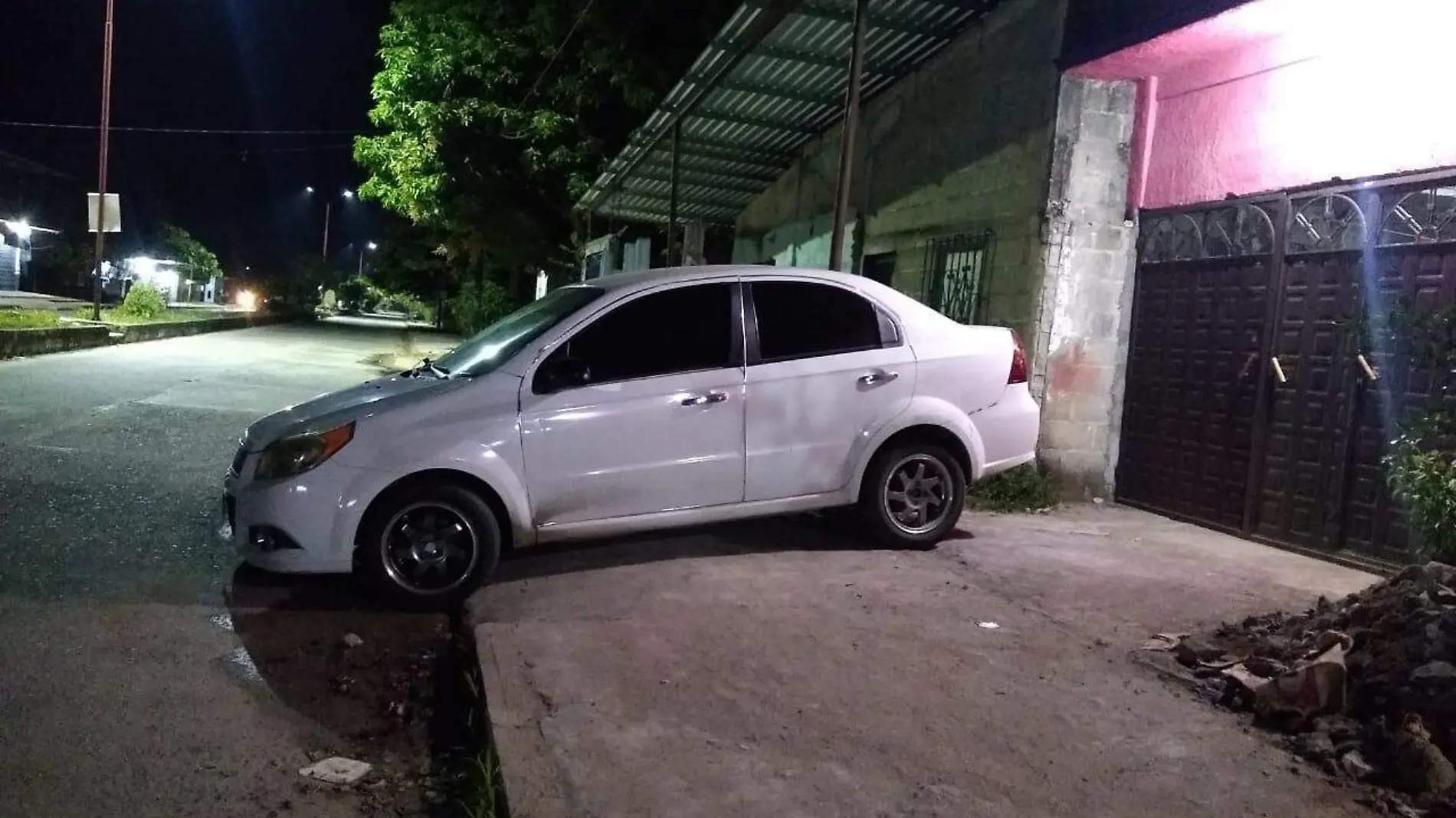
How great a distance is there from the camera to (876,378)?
613cm

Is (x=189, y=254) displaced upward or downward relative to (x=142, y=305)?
upward

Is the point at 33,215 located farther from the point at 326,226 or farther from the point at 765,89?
the point at 765,89

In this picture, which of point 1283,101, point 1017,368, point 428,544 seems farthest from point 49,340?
point 1283,101

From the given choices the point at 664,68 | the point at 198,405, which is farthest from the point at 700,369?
the point at 664,68

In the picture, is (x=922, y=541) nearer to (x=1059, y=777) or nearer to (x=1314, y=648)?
(x=1314, y=648)

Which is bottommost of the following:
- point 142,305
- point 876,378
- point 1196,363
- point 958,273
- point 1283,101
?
point 142,305

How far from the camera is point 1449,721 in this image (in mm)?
3428

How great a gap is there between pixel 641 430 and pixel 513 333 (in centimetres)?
104

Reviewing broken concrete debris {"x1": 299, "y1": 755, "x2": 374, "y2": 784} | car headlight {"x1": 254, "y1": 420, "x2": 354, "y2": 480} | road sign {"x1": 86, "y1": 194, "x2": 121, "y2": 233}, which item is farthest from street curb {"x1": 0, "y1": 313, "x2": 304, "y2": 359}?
broken concrete debris {"x1": 299, "y1": 755, "x2": 374, "y2": 784}

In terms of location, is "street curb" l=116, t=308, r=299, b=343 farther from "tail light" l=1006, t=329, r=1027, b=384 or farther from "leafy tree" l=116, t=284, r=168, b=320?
"tail light" l=1006, t=329, r=1027, b=384

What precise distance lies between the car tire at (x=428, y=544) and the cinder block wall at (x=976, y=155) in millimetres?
4724

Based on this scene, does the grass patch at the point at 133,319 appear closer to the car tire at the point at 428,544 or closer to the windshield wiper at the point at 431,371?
the windshield wiper at the point at 431,371

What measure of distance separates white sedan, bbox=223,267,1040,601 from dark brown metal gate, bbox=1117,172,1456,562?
1698 millimetres

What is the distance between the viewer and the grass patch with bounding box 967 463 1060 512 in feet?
26.1
